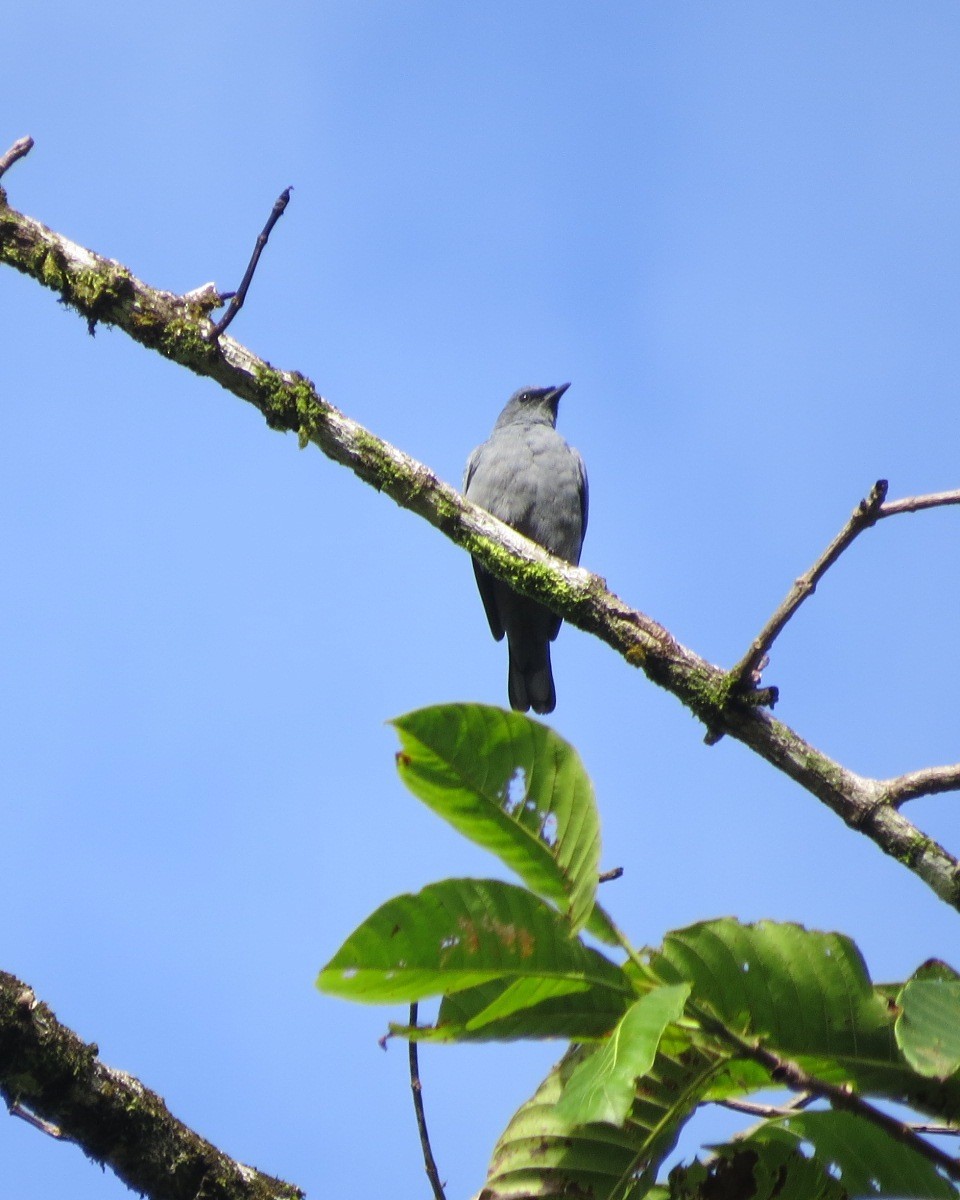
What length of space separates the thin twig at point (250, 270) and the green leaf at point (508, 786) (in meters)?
2.90

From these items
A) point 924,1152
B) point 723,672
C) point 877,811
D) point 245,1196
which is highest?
point 723,672

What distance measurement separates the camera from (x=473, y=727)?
1.70 meters

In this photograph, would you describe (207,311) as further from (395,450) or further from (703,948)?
(703,948)

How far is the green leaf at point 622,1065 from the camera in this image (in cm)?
144

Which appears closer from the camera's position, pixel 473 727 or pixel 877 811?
pixel 473 727

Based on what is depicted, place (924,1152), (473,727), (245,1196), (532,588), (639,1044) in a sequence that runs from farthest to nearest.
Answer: (532,588) < (245,1196) < (473,727) < (924,1152) < (639,1044)

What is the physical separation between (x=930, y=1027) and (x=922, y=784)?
1.48 meters

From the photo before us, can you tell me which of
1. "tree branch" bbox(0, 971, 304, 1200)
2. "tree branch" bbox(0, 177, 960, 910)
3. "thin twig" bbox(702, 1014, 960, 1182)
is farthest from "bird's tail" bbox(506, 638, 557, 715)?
"thin twig" bbox(702, 1014, 960, 1182)

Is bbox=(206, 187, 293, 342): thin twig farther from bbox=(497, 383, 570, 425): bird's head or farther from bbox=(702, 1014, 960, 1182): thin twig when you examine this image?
bbox=(497, 383, 570, 425): bird's head

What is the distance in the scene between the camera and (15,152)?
468cm

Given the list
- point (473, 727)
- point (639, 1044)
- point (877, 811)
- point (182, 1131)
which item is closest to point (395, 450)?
point (877, 811)

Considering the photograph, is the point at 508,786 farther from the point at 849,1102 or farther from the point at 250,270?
the point at 250,270

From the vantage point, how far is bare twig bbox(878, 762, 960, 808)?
114 inches

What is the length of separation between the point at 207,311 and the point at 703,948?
3.57 m
